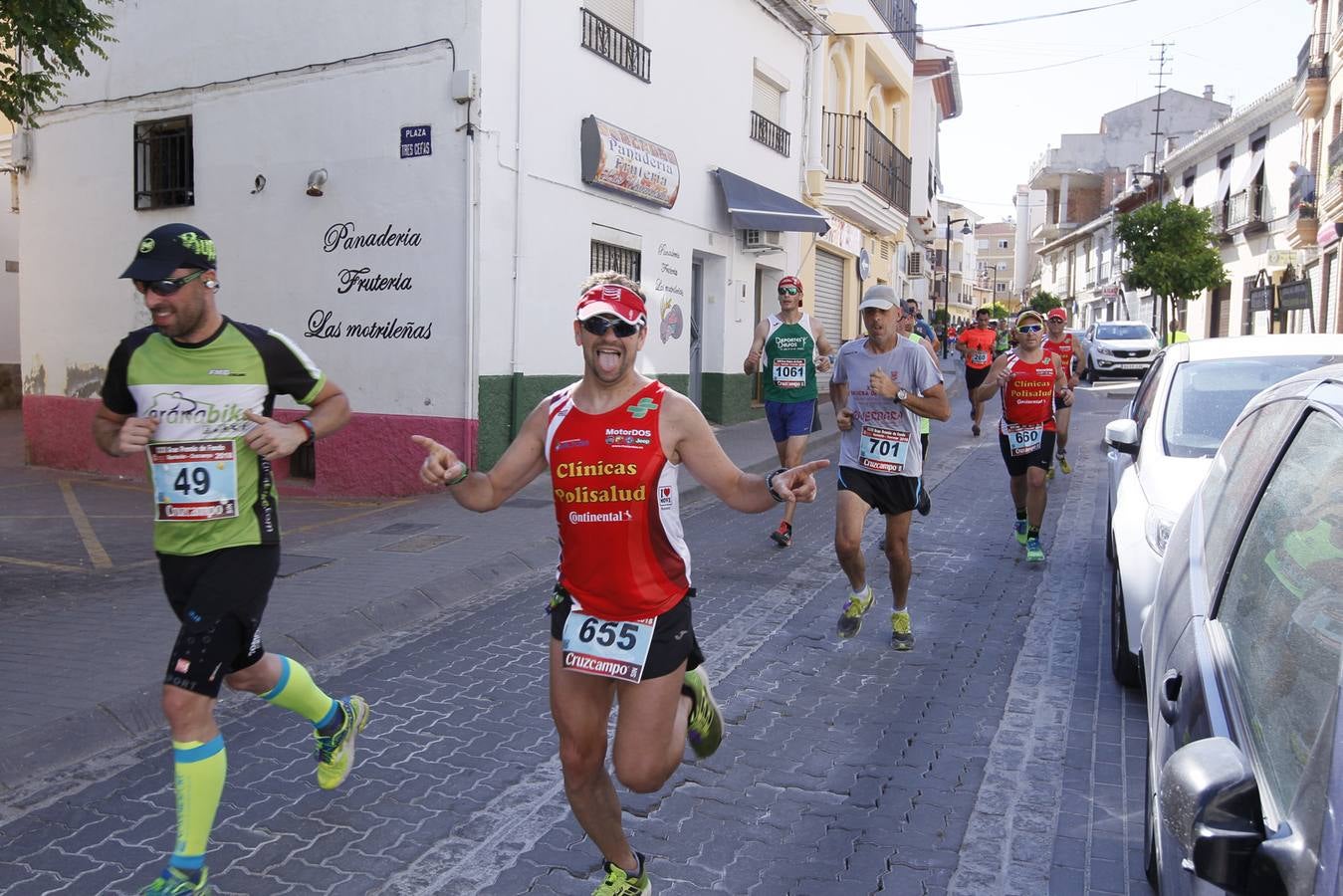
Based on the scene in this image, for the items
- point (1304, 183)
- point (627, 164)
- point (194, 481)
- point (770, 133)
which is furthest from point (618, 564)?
point (1304, 183)

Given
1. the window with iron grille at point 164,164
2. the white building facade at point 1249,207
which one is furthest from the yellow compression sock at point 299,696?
the white building facade at point 1249,207

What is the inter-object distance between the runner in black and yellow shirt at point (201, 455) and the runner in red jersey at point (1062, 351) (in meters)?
8.25

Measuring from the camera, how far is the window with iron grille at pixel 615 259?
43.7 feet

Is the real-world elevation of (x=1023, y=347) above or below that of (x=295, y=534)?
above

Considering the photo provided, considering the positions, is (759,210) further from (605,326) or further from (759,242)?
(605,326)

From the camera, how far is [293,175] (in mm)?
11703

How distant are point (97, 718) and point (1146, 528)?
475cm

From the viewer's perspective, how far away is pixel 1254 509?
8.75 feet

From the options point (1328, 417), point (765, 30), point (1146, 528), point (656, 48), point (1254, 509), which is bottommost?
point (1146, 528)

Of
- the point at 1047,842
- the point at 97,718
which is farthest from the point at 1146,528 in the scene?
the point at 97,718

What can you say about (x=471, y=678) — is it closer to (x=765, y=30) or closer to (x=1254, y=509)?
(x=1254, y=509)

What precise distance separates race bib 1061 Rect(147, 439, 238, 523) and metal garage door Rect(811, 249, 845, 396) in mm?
18202

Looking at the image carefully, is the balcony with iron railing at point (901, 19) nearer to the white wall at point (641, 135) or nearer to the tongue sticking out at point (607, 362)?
the white wall at point (641, 135)

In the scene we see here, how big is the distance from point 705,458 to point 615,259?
10842 millimetres
